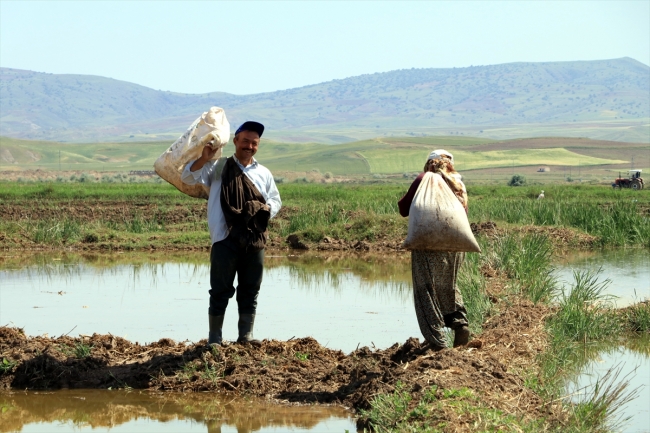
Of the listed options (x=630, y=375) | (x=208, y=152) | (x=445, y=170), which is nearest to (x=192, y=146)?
(x=208, y=152)

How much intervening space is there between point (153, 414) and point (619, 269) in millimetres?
10215

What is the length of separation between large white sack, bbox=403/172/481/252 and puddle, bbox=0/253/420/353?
1.85 metres

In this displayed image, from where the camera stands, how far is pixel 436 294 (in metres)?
7.35

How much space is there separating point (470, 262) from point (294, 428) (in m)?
6.01

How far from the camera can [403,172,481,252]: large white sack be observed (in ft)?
23.7

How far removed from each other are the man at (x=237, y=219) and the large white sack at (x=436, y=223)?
1.13 metres

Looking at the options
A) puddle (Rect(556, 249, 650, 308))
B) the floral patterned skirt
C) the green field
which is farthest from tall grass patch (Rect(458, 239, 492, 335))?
the green field

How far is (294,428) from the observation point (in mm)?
6465

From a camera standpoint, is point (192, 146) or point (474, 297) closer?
point (192, 146)

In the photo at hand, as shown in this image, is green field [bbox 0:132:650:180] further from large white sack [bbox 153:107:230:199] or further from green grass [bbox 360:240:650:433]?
large white sack [bbox 153:107:230:199]

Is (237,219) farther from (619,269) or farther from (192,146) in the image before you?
(619,269)

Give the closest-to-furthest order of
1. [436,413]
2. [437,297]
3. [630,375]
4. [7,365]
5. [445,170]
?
[436,413] < [437,297] < [7,365] < [445,170] < [630,375]

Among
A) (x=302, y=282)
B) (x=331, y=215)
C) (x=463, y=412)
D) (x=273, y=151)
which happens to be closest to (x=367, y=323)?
(x=302, y=282)

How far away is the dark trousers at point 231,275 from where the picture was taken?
7.56 m
